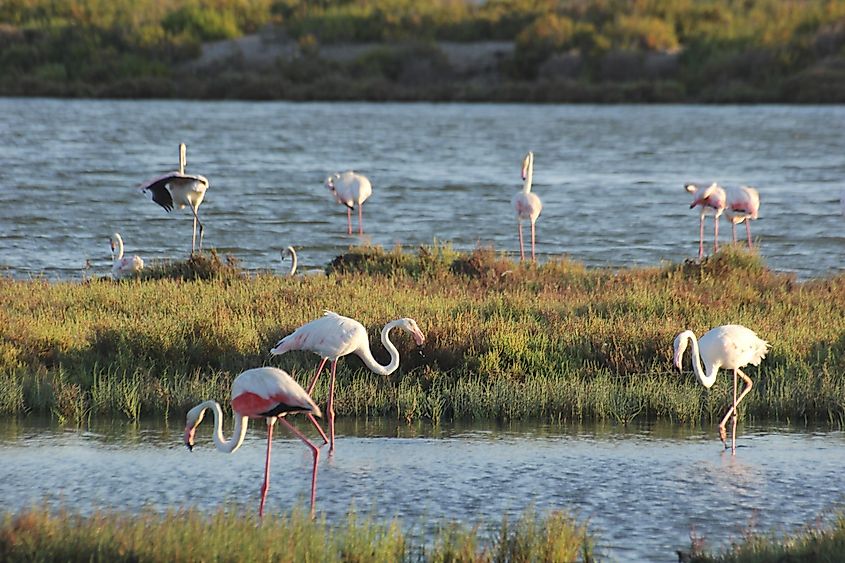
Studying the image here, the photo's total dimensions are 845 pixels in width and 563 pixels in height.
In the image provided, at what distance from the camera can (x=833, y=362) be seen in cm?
1099

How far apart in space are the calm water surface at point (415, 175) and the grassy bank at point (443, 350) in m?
4.61

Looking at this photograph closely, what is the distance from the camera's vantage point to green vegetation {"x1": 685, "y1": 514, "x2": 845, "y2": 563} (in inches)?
255

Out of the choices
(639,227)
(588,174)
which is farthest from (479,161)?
(639,227)

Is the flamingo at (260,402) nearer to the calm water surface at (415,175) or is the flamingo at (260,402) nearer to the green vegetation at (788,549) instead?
the green vegetation at (788,549)

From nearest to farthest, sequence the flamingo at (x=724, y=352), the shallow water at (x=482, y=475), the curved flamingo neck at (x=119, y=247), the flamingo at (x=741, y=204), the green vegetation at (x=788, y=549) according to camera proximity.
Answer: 1. the green vegetation at (x=788, y=549)
2. the shallow water at (x=482, y=475)
3. the flamingo at (x=724, y=352)
4. the curved flamingo neck at (x=119, y=247)
5. the flamingo at (x=741, y=204)

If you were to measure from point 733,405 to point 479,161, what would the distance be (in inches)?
869

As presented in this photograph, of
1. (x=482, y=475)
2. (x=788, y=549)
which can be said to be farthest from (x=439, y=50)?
(x=788, y=549)

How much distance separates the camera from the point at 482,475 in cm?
866

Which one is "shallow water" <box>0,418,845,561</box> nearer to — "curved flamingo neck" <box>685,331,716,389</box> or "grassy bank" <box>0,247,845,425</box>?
"grassy bank" <box>0,247,845,425</box>

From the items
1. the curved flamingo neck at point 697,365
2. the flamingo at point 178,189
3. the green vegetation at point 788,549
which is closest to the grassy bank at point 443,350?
the curved flamingo neck at point 697,365

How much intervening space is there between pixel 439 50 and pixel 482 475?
4674 cm

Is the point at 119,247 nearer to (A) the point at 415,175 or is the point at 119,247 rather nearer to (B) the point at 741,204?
(B) the point at 741,204

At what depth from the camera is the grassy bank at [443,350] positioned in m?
10.2

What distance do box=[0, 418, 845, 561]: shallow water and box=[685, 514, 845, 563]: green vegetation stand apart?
1.00 ft
